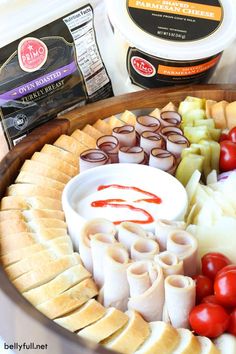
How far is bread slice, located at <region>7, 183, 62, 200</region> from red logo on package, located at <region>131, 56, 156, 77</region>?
0.70m

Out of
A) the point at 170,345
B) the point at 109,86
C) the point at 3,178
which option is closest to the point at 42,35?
the point at 109,86

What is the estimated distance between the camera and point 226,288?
1.42 m

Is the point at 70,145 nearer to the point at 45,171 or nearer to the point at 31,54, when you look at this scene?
the point at 45,171

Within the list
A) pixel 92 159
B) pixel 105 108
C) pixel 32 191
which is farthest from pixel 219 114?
pixel 32 191

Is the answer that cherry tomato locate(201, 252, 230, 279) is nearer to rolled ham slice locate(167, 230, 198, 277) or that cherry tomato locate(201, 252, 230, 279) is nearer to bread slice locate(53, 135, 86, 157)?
rolled ham slice locate(167, 230, 198, 277)

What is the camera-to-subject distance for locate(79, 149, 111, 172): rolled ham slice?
1936 millimetres

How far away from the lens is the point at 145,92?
2.35 m

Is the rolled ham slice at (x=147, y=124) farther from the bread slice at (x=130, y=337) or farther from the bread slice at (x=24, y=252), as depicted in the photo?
the bread slice at (x=130, y=337)

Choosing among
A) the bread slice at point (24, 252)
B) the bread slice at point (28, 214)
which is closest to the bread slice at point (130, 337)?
the bread slice at point (24, 252)

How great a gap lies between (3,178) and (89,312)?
640 mm

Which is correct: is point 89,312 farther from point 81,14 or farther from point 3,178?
point 81,14

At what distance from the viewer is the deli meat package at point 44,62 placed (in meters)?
2.14

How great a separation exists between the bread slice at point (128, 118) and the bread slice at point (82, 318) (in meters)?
0.91

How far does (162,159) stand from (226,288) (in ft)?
1.99
